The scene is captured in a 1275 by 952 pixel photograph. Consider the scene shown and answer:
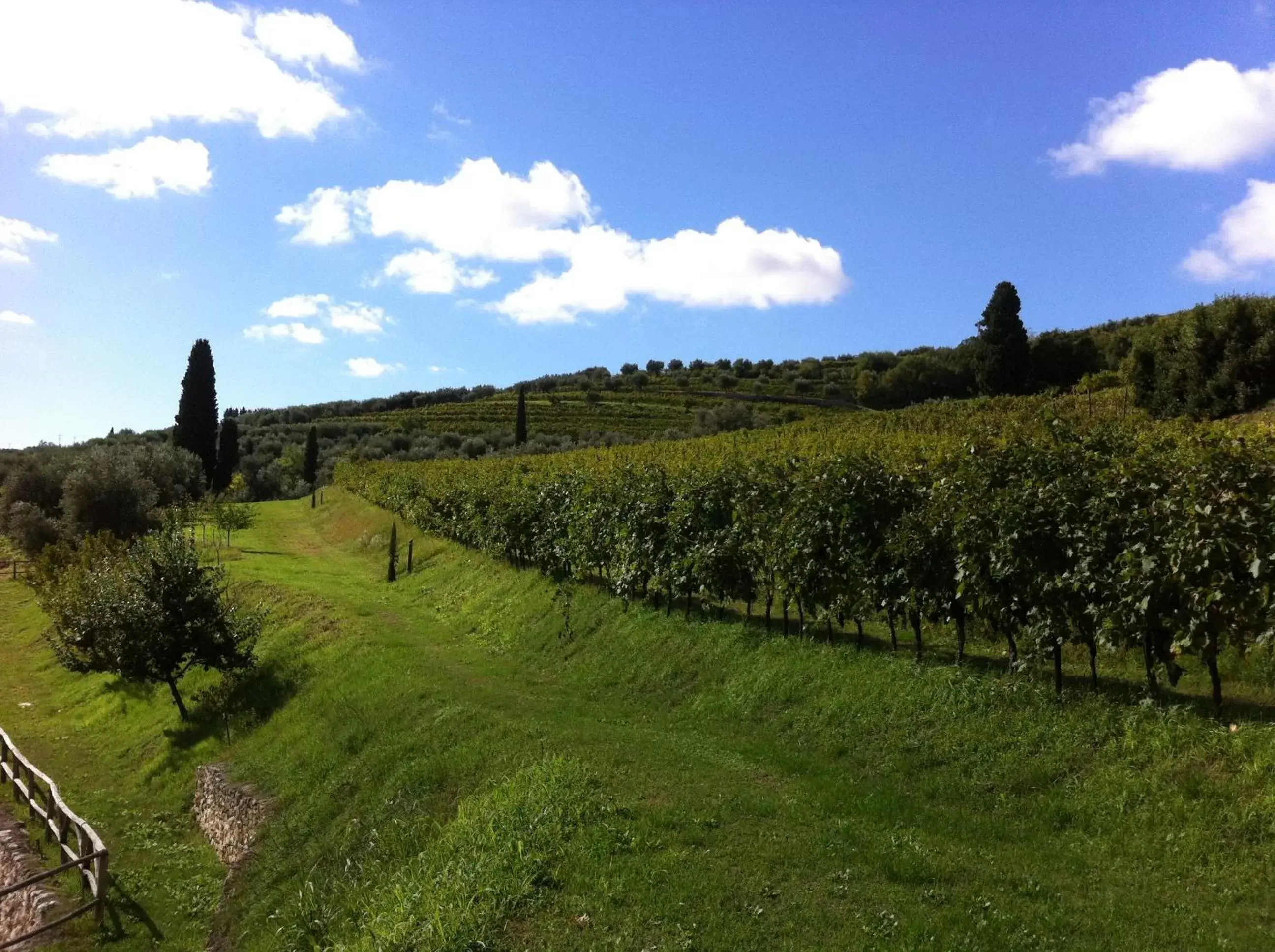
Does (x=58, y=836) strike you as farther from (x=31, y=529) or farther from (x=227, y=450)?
(x=227, y=450)

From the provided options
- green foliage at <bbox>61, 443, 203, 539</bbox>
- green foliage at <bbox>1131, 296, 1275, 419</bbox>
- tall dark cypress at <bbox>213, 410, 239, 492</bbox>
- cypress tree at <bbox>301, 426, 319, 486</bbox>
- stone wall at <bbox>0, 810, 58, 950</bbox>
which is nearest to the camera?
stone wall at <bbox>0, 810, 58, 950</bbox>

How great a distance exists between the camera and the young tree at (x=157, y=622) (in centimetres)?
1958

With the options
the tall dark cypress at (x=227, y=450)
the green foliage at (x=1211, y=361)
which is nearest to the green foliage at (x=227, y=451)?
the tall dark cypress at (x=227, y=450)

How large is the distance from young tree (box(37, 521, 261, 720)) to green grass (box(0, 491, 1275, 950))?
7.69 feet

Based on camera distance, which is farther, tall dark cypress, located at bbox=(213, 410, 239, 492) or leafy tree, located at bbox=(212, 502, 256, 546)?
tall dark cypress, located at bbox=(213, 410, 239, 492)

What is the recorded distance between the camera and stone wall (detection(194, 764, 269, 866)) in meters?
14.0

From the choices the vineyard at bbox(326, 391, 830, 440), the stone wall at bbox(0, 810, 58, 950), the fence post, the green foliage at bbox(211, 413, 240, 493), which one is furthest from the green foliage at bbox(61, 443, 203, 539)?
the vineyard at bbox(326, 391, 830, 440)

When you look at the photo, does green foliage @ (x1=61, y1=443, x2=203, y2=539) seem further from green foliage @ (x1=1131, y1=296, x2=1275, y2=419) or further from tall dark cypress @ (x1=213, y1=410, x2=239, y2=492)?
green foliage @ (x1=1131, y1=296, x2=1275, y2=419)

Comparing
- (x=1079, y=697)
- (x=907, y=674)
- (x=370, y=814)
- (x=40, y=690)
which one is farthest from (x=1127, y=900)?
(x=40, y=690)

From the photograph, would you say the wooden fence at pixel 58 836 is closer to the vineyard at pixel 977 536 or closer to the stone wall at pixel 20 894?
the stone wall at pixel 20 894

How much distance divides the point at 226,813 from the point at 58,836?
3.17 m

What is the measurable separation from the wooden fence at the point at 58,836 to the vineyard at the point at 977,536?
9.95 meters

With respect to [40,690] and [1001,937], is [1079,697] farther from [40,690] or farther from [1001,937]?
[40,690]

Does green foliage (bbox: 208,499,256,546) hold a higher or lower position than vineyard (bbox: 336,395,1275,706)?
lower
